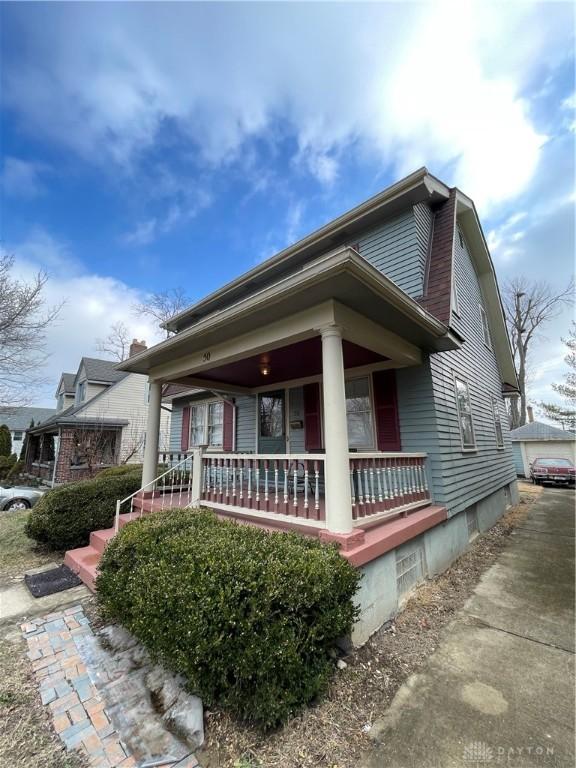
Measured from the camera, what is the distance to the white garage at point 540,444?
18500mm

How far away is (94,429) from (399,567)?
52.1 ft

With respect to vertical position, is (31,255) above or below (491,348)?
above

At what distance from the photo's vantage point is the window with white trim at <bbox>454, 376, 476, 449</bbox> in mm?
6728

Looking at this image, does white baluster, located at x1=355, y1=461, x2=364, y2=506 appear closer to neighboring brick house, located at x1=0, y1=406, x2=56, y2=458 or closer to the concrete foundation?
the concrete foundation

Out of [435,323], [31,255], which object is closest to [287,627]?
[435,323]

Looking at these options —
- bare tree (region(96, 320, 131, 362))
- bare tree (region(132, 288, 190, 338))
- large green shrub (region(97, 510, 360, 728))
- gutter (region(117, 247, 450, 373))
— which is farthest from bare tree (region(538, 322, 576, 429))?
bare tree (region(96, 320, 131, 362))

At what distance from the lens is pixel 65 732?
7.63 ft

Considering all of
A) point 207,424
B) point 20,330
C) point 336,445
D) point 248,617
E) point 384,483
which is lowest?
point 248,617

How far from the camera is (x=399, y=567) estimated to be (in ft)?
14.2

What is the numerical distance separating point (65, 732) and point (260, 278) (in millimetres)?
8412

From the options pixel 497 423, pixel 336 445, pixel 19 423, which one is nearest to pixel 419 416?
Result: pixel 336 445

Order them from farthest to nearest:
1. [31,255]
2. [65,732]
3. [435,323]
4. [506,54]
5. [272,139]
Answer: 1. [31,255]
2. [272,139]
3. [506,54]
4. [435,323]
5. [65,732]

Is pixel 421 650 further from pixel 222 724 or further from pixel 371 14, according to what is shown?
pixel 371 14

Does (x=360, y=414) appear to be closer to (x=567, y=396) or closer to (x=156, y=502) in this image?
(x=156, y=502)
